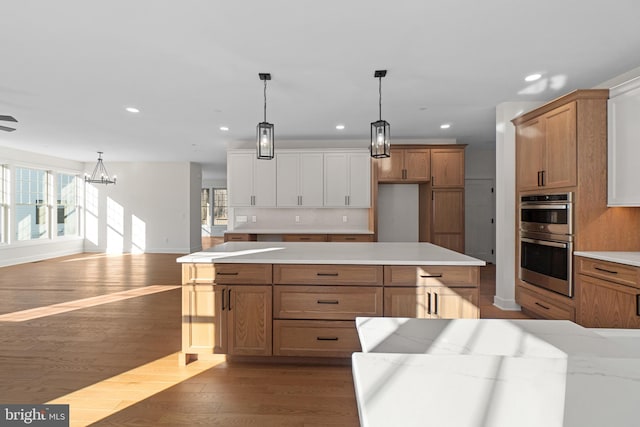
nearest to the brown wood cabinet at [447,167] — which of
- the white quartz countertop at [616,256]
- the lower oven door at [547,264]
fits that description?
the lower oven door at [547,264]

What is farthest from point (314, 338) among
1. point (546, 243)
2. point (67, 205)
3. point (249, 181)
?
point (67, 205)

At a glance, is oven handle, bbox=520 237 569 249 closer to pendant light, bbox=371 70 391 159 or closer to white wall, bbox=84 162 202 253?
pendant light, bbox=371 70 391 159

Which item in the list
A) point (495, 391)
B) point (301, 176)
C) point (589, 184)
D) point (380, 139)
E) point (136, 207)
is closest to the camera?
point (495, 391)

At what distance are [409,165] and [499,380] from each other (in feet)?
17.2

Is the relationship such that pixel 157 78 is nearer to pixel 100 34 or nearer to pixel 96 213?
pixel 100 34

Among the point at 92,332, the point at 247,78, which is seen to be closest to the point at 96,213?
the point at 92,332

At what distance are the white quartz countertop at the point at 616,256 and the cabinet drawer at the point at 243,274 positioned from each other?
8.83 feet

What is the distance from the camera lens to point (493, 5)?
2080 millimetres

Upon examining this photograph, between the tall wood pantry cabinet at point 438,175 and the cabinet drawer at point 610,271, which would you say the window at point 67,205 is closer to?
the tall wood pantry cabinet at point 438,175

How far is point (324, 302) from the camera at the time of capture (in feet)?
7.86

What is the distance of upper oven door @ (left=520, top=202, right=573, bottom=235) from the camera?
3030 mm

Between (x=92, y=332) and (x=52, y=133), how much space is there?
167 inches

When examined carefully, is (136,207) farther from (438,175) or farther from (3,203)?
(438,175)

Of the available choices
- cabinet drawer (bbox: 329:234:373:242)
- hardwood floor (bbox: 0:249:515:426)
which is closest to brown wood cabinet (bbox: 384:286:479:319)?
A: hardwood floor (bbox: 0:249:515:426)
